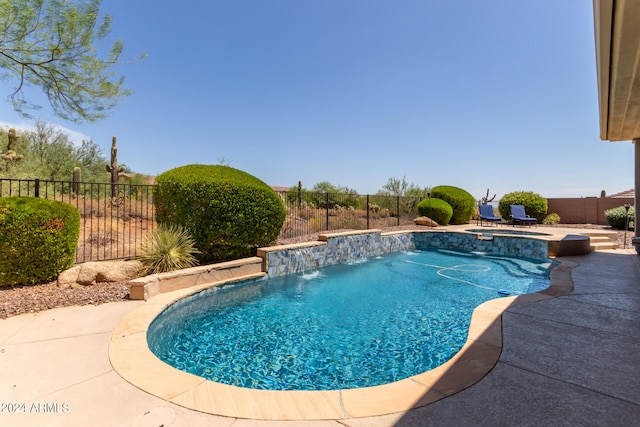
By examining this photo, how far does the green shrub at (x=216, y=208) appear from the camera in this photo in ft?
16.5

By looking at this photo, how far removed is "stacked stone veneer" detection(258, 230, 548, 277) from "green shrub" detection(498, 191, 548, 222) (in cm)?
654

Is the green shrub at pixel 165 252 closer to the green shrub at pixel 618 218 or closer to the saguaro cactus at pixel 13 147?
the saguaro cactus at pixel 13 147

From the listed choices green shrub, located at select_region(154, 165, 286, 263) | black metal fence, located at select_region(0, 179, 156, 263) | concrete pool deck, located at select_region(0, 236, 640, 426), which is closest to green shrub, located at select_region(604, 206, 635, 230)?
concrete pool deck, located at select_region(0, 236, 640, 426)

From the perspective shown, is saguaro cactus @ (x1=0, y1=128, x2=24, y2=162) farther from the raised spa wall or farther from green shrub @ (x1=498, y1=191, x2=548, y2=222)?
green shrub @ (x1=498, y1=191, x2=548, y2=222)

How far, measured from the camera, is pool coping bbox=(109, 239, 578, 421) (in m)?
1.50

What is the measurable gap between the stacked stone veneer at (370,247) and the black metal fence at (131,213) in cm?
156

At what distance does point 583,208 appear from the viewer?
540 inches

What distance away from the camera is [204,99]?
40.7ft

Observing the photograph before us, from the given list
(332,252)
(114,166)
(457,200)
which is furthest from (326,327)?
(114,166)

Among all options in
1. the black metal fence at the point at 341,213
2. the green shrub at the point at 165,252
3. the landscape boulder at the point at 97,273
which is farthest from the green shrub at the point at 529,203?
the landscape boulder at the point at 97,273

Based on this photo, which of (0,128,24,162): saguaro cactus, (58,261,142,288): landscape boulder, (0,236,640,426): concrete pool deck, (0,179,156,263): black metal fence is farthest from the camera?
(0,128,24,162): saguaro cactus

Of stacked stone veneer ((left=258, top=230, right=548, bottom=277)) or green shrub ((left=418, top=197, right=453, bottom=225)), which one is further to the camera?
green shrub ((left=418, top=197, right=453, bottom=225))

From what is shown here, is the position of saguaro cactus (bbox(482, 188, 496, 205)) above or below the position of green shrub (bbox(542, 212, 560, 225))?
above

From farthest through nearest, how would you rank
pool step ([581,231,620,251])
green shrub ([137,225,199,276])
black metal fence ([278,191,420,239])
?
black metal fence ([278,191,420,239])
pool step ([581,231,620,251])
green shrub ([137,225,199,276])
